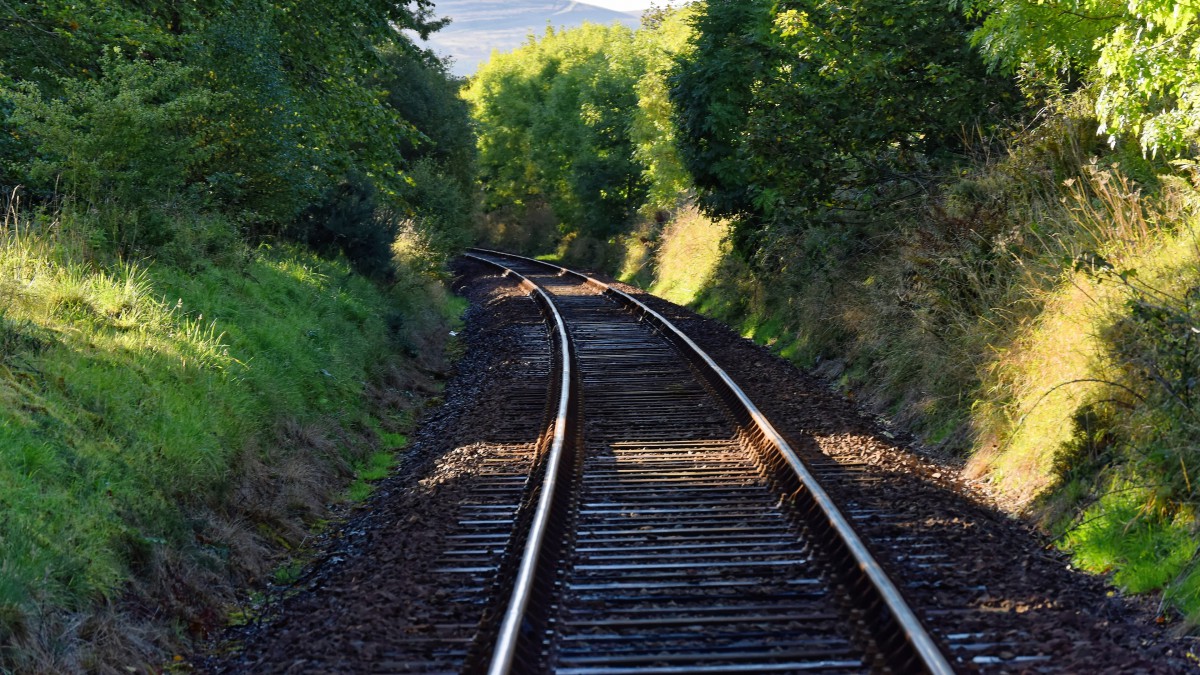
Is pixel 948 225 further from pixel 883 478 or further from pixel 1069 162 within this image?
pixel 883 478

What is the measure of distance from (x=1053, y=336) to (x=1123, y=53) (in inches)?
92.7

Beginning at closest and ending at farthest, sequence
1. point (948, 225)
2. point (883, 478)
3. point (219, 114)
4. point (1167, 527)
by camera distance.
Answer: point (1167, 527)
point (883, 478)
point (948, 225)
point (219, 114)

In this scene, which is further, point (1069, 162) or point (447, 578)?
point (1069, 162)

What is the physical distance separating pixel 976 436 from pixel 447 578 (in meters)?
5.09

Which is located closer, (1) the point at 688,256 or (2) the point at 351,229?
(2) the point at 351,229

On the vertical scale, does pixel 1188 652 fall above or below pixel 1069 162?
below

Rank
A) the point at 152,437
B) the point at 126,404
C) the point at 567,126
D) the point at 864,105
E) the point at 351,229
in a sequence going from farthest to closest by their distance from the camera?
the point at 567,126 < the point at 351,229 < the point at 864,105 < the point at 126,404 < the point at 152,437

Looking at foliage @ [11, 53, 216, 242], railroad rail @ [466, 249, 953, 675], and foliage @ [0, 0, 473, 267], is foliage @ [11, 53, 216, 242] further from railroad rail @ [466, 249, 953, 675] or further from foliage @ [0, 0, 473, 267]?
railroad rail @ [466, 249, 953, 675]

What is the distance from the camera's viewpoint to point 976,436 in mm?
9133

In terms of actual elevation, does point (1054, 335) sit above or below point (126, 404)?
above

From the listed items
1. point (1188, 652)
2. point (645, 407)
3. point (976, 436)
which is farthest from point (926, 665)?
point (645, 407)

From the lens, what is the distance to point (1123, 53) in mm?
8516

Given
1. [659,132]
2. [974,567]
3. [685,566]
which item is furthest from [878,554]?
[659,132]

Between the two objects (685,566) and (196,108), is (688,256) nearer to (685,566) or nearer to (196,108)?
(196,108)
